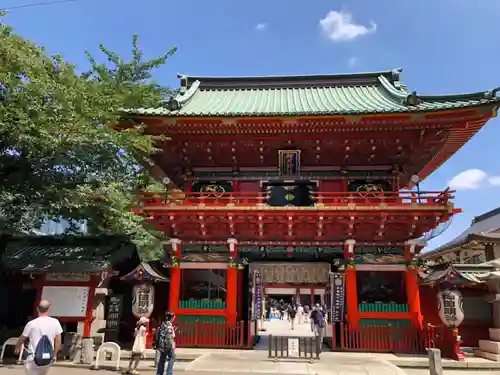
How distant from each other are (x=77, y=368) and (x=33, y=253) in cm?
554

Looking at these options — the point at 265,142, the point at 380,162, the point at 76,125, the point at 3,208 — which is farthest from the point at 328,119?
the point at 3,208

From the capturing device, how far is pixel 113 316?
1455cm

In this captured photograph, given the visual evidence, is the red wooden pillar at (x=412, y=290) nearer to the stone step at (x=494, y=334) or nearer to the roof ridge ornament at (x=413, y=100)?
the stone step at (x=494, y=334)

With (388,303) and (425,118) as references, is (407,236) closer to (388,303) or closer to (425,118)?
(388,303)

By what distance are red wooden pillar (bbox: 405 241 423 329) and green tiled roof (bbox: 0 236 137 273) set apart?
10775 mm

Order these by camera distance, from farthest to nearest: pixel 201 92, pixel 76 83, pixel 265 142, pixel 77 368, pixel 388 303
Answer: pixel 201 92, pixel 265 142, pixel 388 303, pixel 76 83, pixel 77 368

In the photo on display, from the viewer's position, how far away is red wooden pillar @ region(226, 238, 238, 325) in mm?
13422

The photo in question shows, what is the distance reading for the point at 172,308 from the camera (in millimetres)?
13602

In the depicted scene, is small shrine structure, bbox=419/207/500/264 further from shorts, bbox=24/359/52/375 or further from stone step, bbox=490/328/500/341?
shorts, bbox=24/359/52/375

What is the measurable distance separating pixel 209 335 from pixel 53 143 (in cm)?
832

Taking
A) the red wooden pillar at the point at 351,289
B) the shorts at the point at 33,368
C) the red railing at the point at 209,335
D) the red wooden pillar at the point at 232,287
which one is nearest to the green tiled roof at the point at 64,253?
the red railing at the point at 209,335

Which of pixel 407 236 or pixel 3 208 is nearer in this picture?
pixel 3 208

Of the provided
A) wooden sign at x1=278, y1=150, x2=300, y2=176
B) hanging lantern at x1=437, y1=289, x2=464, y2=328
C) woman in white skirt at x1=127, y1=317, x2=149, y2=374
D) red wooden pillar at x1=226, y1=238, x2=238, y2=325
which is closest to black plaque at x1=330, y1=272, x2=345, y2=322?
hanging lantern at x1=437, y1=289, x2=464, y2=328

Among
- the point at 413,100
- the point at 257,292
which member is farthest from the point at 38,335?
the point at 413,100
